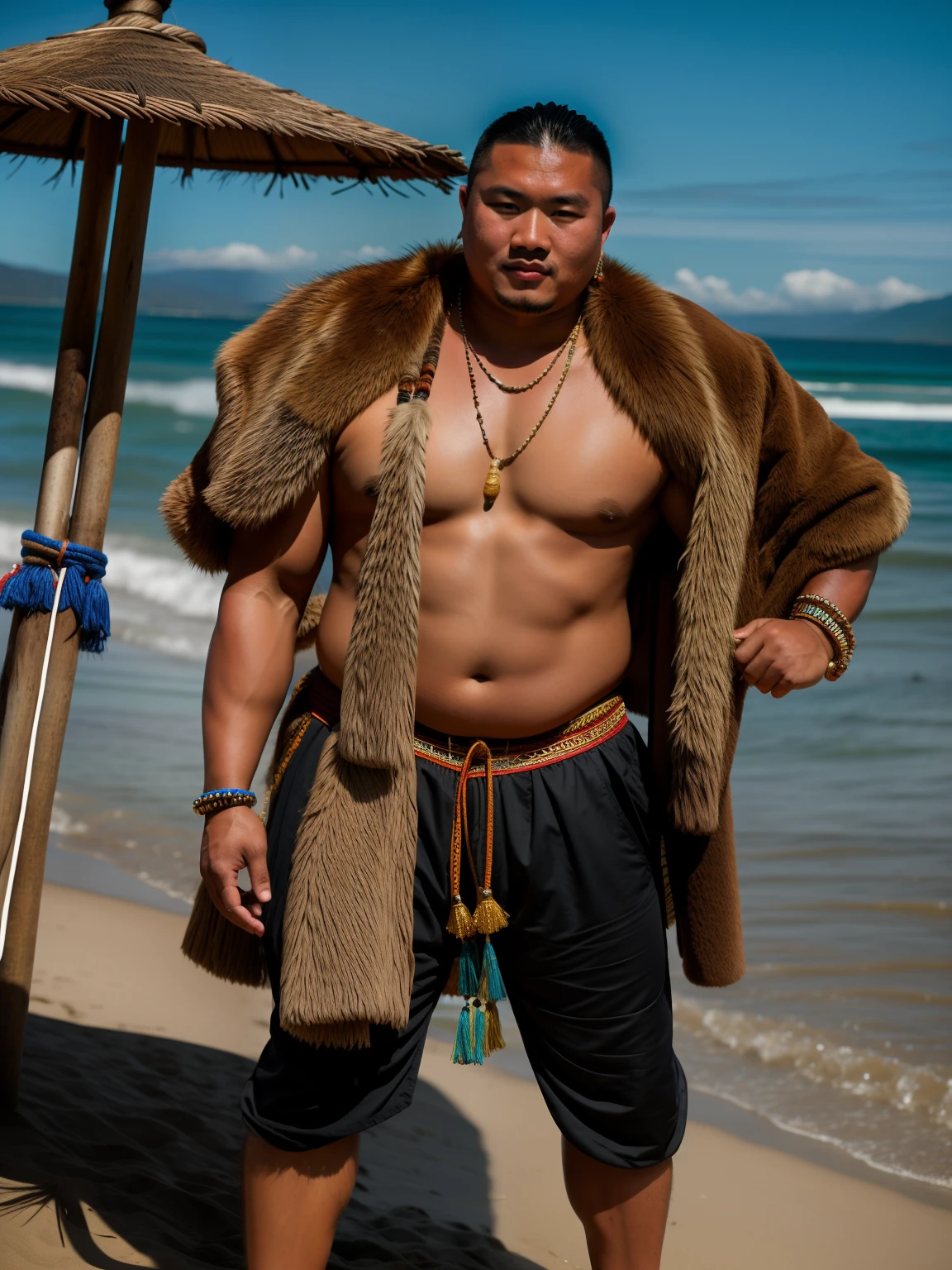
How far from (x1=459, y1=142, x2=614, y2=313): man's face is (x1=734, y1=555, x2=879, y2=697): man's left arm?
572 millimetres

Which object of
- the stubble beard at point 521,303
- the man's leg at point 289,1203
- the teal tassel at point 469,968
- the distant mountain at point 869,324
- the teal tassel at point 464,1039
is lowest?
the man's leg at point 289,1203

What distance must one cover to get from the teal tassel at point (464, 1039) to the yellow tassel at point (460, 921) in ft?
0.47

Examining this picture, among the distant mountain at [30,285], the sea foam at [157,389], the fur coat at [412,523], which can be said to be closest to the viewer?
the fur coat at [412,523]

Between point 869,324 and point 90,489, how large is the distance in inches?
1984

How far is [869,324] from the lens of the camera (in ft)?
162

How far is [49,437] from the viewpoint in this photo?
252 centimetres

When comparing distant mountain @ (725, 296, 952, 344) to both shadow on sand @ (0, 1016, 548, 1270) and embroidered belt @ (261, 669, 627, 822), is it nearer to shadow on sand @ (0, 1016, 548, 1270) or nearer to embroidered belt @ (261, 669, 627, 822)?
shadow on sand @ (0, 1016, 548, 1270)

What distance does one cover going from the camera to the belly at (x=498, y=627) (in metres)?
1.99

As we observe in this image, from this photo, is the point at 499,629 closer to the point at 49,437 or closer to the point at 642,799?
the point at 642,799

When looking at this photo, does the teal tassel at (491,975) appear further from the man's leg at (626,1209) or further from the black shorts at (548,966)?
the man's leg at (626,1209)

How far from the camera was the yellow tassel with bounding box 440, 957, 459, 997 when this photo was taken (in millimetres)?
2105

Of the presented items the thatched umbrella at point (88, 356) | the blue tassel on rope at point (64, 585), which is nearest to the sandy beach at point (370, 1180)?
the thatched umbrella at point (88, 356)

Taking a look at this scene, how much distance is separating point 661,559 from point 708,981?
0.71 metres

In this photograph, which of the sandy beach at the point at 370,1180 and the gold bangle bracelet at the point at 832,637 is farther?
the sandy beach at the point at 370,1180
